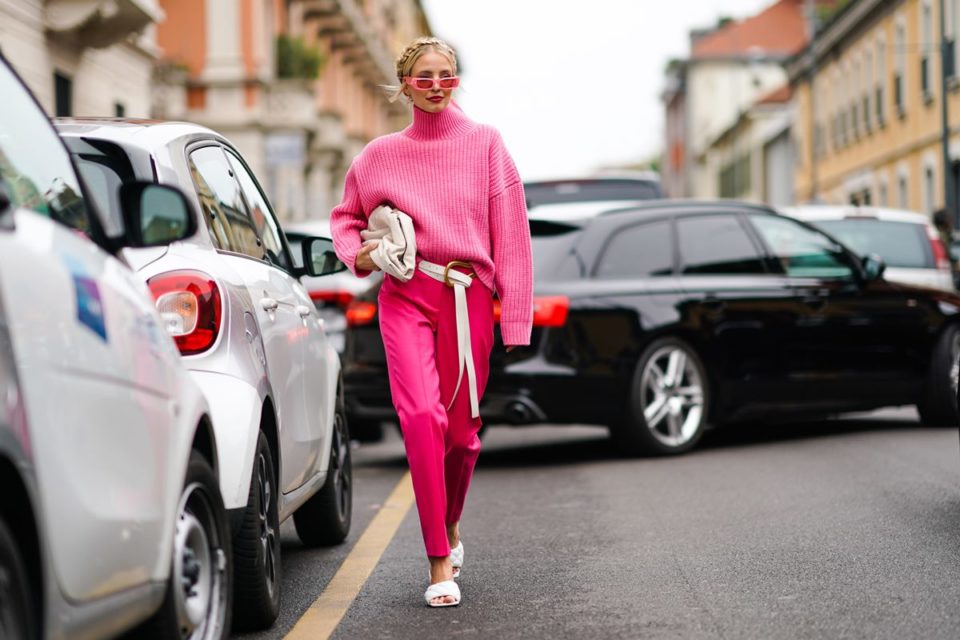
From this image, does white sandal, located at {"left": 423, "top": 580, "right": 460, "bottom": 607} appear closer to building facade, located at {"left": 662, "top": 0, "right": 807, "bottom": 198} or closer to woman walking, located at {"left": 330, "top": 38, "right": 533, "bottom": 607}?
woman walking, located at {"left": 330, "top": 38, "right": 533, "bottom": 607}

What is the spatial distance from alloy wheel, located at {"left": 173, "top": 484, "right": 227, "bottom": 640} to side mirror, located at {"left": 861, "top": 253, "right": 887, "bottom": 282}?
297 inches

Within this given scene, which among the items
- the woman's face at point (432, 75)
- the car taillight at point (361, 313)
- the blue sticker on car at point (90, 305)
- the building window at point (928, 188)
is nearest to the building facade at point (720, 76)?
the building window at point (928, 188)

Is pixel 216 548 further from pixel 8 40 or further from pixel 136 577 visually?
pixel 8 40

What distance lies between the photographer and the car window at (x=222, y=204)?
5.52 m

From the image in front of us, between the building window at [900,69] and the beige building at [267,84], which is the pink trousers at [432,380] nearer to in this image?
the beige building at [267,84]

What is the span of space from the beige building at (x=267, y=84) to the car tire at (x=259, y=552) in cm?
2409

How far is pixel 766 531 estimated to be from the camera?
716 centimetres

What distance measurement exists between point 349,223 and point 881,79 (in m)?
42.6

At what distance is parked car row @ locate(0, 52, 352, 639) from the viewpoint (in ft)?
10.5

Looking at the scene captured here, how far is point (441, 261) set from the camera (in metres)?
5.91

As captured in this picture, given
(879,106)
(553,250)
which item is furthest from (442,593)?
(879,106)

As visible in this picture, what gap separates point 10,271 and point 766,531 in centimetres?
458

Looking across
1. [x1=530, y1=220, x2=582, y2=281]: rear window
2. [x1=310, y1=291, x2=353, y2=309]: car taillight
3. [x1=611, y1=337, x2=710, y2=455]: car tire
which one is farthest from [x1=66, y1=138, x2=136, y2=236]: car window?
[x1=310, y1=291, x2=353, y2=309]: car taillight

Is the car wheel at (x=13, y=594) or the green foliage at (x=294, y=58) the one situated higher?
the green foliage at (x=294, y=58)
